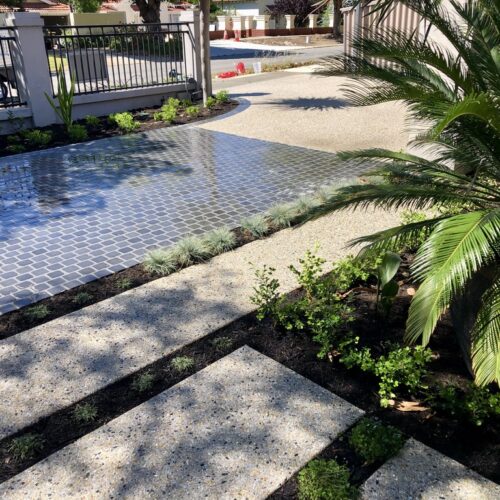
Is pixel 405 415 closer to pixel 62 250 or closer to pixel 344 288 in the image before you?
pixel 344 288

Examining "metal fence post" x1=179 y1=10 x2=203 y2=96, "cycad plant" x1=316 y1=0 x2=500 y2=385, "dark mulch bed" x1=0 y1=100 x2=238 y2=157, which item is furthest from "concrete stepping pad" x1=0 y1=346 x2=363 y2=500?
"metal fence post" x1=179 y1=10 x2=203 y2=96

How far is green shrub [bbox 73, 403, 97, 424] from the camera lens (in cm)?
306

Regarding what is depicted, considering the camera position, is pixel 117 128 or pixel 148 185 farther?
pixel 117 128

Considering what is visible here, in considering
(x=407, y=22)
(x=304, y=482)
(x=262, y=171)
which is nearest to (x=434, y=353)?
(x=304, y=482)

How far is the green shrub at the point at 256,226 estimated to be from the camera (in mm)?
5637

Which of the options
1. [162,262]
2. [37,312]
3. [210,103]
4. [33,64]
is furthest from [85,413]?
[210,103]

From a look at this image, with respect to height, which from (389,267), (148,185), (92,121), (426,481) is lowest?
(148,185)

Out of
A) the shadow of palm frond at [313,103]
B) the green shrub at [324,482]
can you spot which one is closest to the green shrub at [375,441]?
the green shrub at [324,482]

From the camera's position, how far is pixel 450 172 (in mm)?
3648

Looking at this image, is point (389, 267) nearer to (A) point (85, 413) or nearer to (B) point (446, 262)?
(B) point (446, 262)

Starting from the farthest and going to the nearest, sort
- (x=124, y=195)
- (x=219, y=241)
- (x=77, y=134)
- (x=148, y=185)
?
(x=77, y=134) → (x=148, y=185) → (x=124, y=195) → (x=219, y=241)

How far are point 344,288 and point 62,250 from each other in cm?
291

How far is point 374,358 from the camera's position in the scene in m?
3.52

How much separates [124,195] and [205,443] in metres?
4.69
